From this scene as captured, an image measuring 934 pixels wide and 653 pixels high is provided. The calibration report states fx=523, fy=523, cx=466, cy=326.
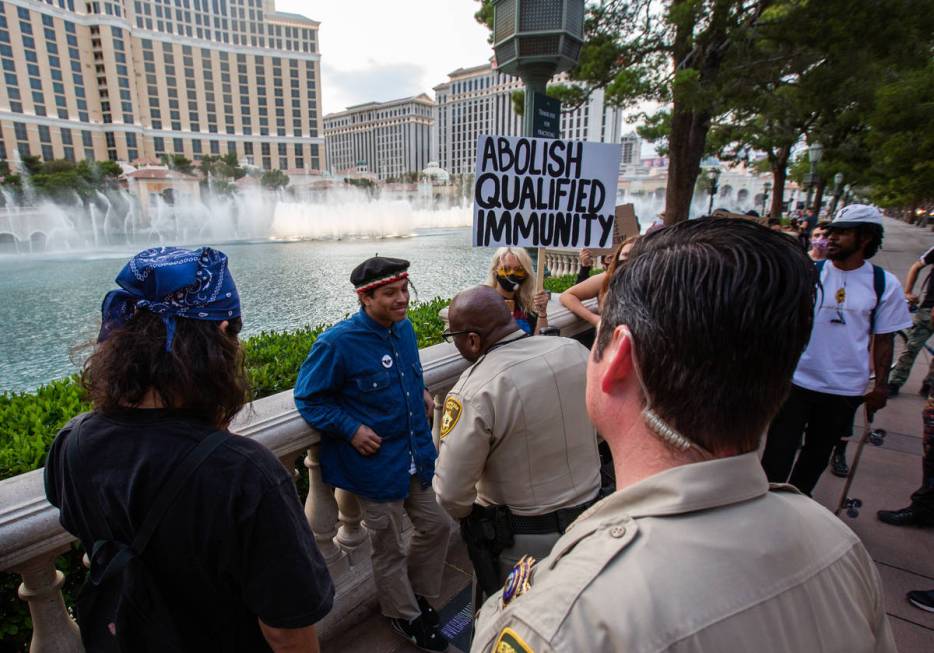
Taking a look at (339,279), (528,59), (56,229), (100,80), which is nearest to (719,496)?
(528,59)

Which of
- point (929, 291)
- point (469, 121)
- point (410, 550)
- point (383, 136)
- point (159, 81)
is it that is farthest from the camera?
point (383, 136)

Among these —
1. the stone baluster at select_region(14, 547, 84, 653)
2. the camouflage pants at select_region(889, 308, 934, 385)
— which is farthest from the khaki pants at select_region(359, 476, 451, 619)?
the camouflage pants at select_region(889, 308, 934, 385)

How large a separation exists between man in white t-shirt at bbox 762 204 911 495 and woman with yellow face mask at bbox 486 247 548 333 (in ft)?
5.41

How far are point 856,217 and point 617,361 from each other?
2.85m

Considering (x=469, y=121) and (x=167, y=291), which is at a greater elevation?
(x=469, y=121)

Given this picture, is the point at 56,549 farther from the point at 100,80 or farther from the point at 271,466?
the point at 100,80

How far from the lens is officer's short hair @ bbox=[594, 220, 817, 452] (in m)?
0.75

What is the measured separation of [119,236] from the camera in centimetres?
3130

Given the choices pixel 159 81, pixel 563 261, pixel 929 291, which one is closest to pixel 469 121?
pixel 159 81

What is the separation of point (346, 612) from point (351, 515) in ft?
1.48

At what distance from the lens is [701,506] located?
73cm

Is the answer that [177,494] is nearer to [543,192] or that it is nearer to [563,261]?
[543,192]

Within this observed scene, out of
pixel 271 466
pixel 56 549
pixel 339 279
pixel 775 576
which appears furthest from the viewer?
pixel 339 279

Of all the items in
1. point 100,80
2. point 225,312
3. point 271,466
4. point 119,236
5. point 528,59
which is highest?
point 100,80
